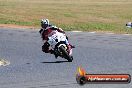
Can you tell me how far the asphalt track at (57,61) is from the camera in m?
17.6

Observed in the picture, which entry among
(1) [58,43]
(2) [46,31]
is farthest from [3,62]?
(2) [46,31]

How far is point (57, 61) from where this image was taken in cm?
2350

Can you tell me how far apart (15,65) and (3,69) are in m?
1.59

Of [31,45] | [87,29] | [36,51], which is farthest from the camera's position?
[87,29]

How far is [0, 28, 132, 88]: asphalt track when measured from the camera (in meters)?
17.6

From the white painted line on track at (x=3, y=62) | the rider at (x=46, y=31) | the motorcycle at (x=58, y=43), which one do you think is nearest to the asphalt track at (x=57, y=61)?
the white painted line on track at (x=3, y=62)

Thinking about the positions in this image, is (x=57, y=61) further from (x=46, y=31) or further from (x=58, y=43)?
(x=46, y=31)

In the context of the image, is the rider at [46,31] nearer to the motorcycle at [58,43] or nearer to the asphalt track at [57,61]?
the motorcycle at [58,43]

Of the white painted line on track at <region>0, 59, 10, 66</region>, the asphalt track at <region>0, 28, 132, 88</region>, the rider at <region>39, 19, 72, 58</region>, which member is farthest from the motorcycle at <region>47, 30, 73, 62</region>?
the white painted line on track at <region>0, 59, 10, 66</region>

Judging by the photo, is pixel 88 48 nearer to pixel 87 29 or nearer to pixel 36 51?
pixel 36 51

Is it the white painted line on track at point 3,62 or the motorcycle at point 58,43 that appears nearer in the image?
the motorcycle at point 58,43

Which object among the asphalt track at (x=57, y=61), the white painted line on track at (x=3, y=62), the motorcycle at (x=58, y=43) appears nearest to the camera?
the motorcycle at (x=58, y=43)

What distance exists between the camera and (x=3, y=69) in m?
20.9

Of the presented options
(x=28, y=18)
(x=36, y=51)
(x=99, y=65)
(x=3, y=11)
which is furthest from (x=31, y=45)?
(x=3, y=11)
